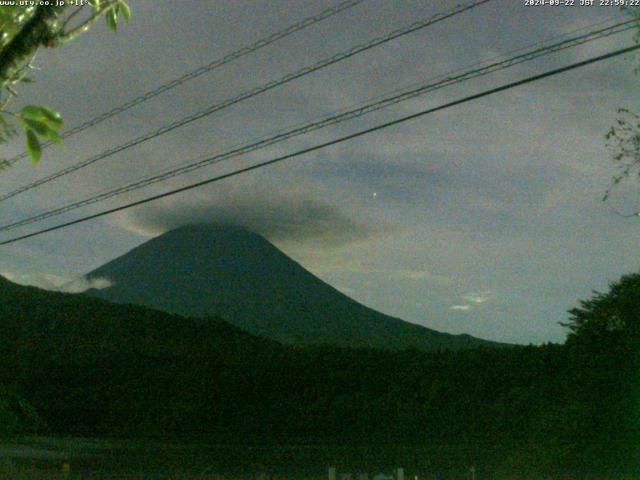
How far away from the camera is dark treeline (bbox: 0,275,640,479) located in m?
22.0

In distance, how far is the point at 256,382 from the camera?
108ft

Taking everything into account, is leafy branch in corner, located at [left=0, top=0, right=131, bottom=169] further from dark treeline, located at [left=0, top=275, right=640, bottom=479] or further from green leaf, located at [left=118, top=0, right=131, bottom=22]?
dark treeline, located at [left=0, top=275, right=640, bottom=479]

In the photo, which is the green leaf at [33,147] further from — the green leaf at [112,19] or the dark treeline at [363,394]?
the dark treeline at [363,394]

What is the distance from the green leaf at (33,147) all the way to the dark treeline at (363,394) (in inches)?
679

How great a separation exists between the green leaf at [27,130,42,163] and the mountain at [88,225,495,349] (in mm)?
94380

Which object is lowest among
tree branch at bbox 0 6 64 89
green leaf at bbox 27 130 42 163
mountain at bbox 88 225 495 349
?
green leaf at bbox 27 130 42 163

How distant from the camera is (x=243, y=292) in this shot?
508ft

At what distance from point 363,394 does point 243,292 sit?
12545 centimetres

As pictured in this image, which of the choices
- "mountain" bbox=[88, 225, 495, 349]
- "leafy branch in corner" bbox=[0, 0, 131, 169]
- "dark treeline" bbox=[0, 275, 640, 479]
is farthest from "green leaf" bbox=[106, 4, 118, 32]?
"mountain" bbox=[88, 225, 495, 349]

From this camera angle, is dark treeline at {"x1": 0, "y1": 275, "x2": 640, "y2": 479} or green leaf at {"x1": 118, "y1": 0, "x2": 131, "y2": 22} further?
dark treeline at {"x1": 0, "y1": 275, "x2": 640, "y2": 479}

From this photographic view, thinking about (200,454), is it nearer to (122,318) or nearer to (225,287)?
(122,318)

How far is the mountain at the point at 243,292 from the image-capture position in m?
125

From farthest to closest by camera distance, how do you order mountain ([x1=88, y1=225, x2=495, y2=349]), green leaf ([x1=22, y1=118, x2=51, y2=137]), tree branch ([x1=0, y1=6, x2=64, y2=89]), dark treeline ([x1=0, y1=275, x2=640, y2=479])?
mountain ([x1=88, y1=225, x2=495, y2=349])
dark treeline ([x1=0, y1=275, x2=640, y2=479])
tree branch ([x1=0, y1=6, x2=64, y2=89])
green leaf ([x1=22, y1=118, x2=51, y2=137])

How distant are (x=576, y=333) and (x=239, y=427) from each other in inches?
552
